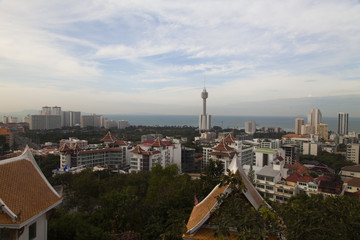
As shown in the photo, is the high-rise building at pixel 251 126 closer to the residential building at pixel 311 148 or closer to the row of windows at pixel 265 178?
the residential building at pixel 311 148

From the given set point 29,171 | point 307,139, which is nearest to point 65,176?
point 29,171

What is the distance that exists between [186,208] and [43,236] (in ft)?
12.4

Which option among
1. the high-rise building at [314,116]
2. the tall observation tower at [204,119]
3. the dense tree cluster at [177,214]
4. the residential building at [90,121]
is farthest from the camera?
the tall observation tower at [204,119]

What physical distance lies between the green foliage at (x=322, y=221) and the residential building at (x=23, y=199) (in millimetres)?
4333

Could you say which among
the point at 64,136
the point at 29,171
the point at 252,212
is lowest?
the point at 64,136

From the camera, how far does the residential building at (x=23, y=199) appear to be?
4.40 m

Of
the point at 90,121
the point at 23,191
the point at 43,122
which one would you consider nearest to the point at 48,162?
the point at 23,191

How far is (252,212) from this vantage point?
8.53ft

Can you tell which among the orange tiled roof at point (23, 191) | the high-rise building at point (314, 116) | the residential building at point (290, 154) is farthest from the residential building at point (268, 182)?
the high-rise building at point (314, 116)

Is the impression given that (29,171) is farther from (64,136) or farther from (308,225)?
(64,136)

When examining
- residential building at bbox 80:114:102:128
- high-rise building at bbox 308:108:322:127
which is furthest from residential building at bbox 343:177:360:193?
residential building at bbox 80:114:102:128

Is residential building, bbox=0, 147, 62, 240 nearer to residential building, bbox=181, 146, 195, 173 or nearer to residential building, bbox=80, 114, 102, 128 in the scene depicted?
residential building, bbox=181, 146, 195, 173

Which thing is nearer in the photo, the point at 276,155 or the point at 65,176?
the point at 65,176

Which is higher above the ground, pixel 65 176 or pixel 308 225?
pixel 308 225
